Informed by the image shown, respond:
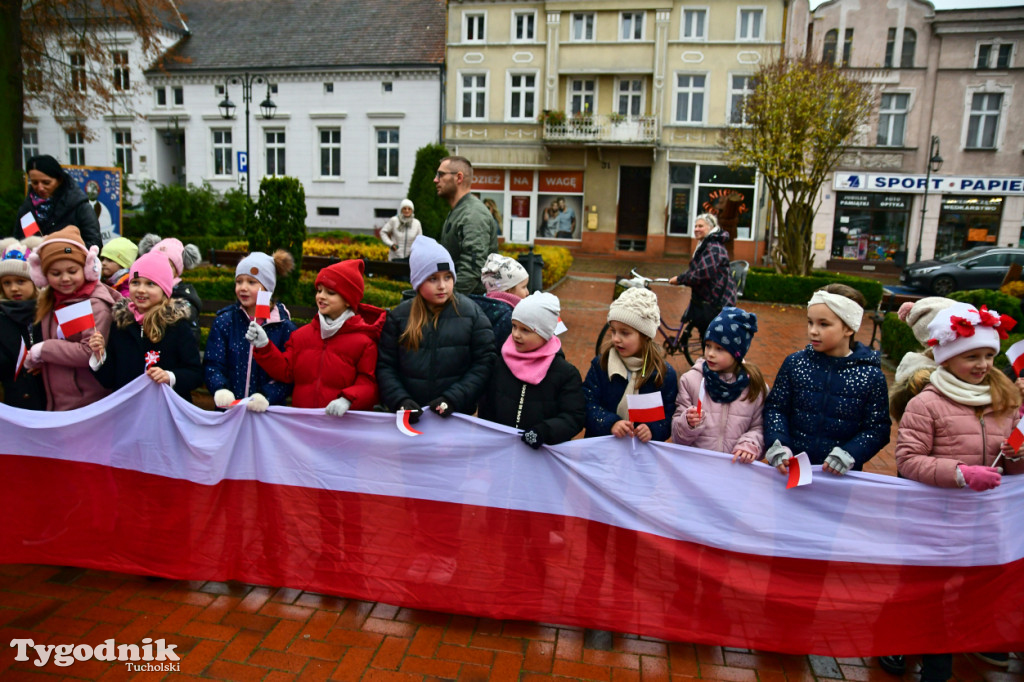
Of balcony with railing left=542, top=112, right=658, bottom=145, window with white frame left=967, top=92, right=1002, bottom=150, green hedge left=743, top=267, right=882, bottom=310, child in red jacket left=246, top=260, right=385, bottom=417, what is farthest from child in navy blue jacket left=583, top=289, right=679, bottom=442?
window with white frame left=967, top=92, right=1002, bottom=150

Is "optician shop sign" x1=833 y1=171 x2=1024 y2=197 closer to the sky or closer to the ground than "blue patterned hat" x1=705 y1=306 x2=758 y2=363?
closer to the sky

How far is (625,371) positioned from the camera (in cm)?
372

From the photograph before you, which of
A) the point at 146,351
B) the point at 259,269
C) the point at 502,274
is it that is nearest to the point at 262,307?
the point at 259,269

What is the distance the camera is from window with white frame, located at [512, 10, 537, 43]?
96.7 feet

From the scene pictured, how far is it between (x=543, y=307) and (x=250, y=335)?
5.14ft

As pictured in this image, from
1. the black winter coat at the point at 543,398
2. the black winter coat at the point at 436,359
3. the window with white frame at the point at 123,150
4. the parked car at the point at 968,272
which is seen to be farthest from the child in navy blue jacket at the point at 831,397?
the window with white frame at the point at 123,150

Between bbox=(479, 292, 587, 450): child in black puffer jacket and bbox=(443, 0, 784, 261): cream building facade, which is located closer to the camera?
bbox=(479, 292, 587, 450): child in black puffer jacket

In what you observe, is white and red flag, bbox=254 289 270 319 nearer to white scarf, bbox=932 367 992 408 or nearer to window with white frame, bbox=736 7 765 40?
white scarf, bbox=932 367 992 408

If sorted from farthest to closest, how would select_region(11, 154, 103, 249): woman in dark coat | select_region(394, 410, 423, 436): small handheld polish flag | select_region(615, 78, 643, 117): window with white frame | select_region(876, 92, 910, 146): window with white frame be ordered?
select_region(615, 78, 643, 117): window with white frame
select_region(876, 92, 910, 146): window with white frame
select_region(11, 154, 103, 249): woman in dark coat
select_region(394, 410, 423, 436): small handheld polish flag

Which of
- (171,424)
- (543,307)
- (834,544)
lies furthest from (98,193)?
(834,544)

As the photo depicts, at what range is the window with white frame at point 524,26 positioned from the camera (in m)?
29.5

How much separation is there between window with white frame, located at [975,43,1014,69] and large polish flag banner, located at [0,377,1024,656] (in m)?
32.9

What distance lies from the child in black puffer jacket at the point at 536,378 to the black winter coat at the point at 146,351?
1757 mm

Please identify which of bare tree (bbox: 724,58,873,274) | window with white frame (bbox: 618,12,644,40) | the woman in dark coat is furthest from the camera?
window with white frame (bbox: 618,12,644,40)
